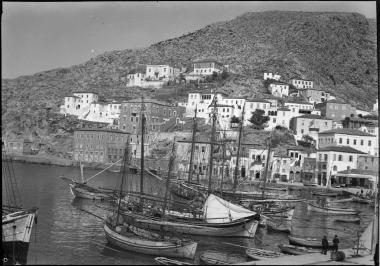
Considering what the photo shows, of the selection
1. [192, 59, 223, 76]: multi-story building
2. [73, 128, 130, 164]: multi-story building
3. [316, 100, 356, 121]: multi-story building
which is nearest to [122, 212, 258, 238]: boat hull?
[73, 128, 130, 164]: multi-story building

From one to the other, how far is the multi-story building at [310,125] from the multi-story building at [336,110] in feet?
10.5

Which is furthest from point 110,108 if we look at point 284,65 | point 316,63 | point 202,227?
point 202,227

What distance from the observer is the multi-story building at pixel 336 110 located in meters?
60.3

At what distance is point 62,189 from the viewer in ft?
120

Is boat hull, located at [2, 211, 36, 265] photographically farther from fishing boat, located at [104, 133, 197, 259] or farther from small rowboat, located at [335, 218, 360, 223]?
small rowboat, located at [335, 218, 360, 223]

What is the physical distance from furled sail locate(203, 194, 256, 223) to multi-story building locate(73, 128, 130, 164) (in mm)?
41787

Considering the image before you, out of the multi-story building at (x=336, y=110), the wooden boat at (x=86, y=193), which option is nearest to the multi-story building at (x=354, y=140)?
the multi-story building at (x=336, y=110)

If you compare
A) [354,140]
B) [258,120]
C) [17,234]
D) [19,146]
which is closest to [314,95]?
[258,120]

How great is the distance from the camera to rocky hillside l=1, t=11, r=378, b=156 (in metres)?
87.0

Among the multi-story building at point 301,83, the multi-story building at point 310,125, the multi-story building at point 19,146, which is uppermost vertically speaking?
the multi-story building at point 301,83

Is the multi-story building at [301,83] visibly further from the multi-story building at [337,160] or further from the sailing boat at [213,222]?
the sailing boat at [213,222]

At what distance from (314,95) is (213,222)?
52379 millimetres

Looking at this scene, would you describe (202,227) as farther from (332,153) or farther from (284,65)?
(284,65)

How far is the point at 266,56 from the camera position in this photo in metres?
95.5
